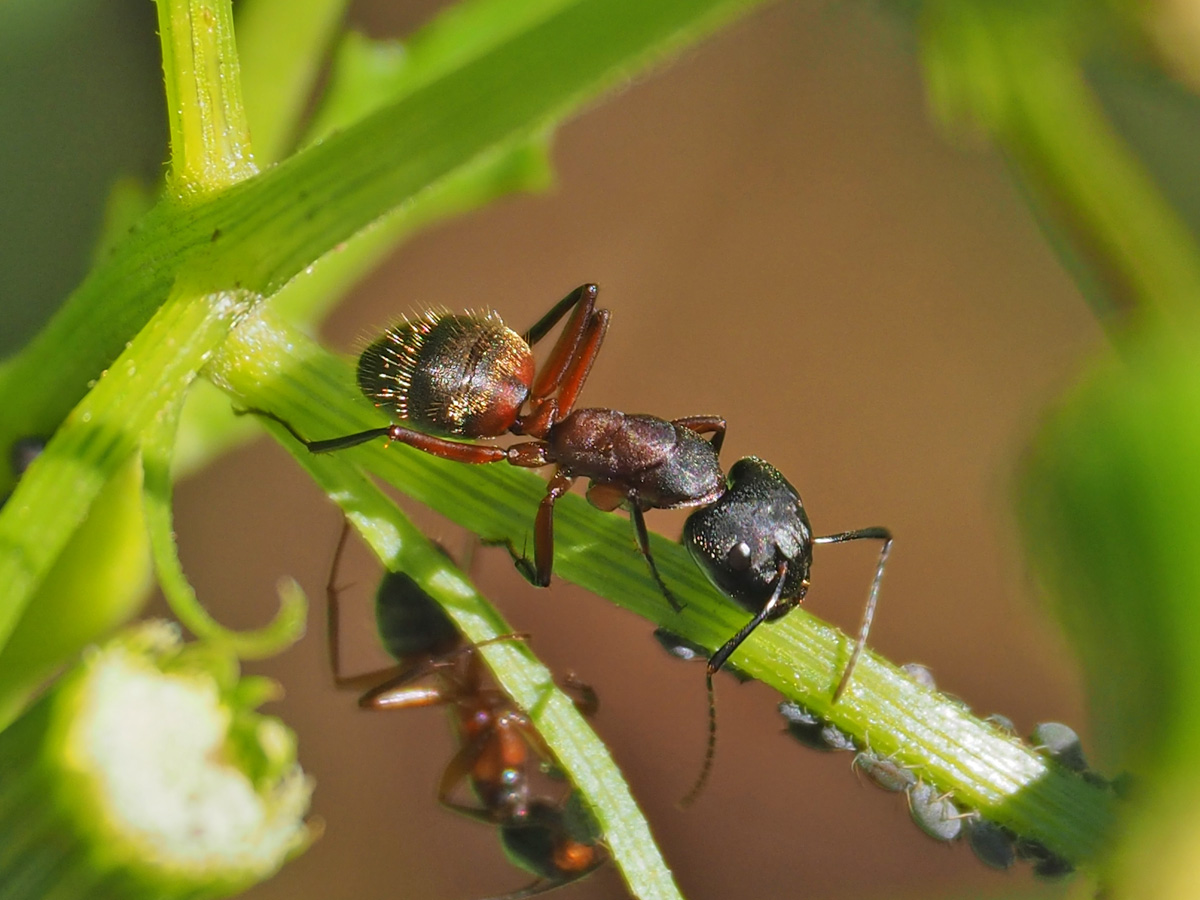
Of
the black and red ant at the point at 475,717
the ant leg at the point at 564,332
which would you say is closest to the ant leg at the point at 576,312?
the ant leg at the point at 564,332

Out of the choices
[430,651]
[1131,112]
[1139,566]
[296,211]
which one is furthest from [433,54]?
[1131,112]

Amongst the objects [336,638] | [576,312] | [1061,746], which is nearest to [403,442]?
[576,312]

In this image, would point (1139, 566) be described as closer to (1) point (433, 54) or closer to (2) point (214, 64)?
(2) point (214, 64)

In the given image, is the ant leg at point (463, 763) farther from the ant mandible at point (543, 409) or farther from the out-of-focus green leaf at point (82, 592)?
the out-of-focus green leaf at point (82, 592)

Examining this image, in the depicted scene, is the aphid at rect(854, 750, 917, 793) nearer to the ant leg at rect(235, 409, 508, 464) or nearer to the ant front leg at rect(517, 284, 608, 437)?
the ant leg at rect(235, 409, 508, 464)

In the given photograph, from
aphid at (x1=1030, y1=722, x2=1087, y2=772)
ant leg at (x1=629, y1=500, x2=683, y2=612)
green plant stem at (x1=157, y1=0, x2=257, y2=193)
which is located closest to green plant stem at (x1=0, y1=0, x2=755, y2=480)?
green plant stem at (x1=157, y1=0, x2=257, y2=193)

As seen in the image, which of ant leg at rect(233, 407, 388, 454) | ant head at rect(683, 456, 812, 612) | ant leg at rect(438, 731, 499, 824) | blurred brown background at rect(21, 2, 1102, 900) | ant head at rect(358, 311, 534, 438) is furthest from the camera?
blurred brown background at rect(21, 2, 1102, 900)
